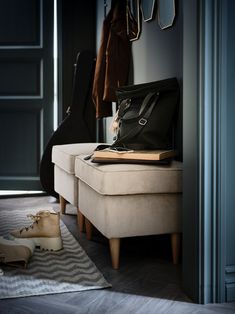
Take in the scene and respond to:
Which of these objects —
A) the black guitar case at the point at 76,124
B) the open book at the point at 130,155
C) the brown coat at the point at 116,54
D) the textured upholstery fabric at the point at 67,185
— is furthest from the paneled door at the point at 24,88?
the open book at the point at 130,155

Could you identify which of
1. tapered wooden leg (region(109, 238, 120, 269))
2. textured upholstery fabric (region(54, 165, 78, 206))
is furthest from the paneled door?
tapered wooden leg (region(109, 238, 120, 269))

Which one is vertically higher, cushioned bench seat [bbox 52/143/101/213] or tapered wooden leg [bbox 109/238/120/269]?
cushioned bench seat [bbox 52/143/101/213]

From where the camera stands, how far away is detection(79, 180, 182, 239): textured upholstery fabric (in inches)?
82.0

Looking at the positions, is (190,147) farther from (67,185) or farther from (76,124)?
(76,124)

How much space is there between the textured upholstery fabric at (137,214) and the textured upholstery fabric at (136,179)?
3 cm

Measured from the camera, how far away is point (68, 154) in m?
2.92

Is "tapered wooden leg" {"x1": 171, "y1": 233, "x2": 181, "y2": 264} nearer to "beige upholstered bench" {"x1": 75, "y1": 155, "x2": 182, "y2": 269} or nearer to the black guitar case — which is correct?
"beige upholstered bench" {"x1": 75, "y1": 155, "x2": 182, "y2": 269}

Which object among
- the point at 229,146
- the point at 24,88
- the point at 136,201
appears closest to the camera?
the point at 229,146

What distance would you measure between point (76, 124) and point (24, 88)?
0.77m

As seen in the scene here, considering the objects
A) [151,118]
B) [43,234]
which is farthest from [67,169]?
[151,118]

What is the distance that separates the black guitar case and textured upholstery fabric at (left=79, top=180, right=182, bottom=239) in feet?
5.37

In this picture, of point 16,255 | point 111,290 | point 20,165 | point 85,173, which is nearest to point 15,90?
point 20,165

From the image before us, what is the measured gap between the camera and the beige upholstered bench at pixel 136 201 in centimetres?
208

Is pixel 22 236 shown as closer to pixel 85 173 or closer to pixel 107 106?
pixel 85 173
